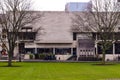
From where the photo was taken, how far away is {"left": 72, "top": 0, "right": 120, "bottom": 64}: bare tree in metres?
70.8

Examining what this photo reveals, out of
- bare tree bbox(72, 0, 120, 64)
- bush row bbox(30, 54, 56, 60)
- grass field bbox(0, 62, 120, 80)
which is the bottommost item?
bush row bbox(30, 54, 56, 60)

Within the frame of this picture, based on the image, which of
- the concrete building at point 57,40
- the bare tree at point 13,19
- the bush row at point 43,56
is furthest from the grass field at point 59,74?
the concrete building at point 57,40

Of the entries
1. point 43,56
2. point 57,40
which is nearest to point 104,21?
point 43,56

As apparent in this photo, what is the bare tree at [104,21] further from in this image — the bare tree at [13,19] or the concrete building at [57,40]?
the concrete building at [57,40]

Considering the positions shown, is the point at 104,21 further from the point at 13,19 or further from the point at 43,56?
the point at 43,56

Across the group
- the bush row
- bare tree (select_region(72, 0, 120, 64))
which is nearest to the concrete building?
the bush row

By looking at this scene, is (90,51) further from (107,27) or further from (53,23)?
(107,27)

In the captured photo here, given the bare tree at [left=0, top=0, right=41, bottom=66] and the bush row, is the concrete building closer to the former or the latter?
the bush row

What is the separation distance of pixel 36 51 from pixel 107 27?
42552mm

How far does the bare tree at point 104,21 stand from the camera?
70.8 meters

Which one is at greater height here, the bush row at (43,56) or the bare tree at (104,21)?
the bare tree at (104,21)

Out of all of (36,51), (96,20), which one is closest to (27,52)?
(36,51)

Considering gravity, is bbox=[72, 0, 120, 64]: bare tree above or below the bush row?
above

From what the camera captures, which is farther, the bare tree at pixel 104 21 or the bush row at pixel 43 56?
the bush row at pixel 43 56
